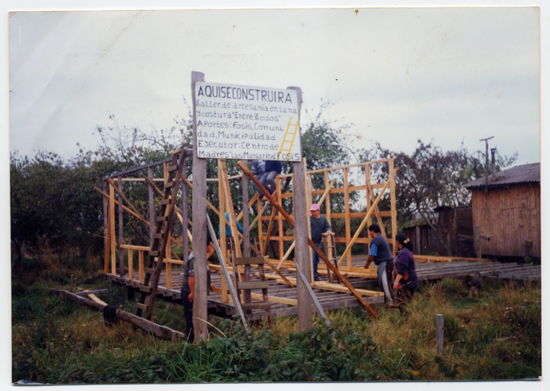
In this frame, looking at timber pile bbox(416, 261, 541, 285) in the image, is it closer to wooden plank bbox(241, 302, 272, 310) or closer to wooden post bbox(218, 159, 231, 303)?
wooden post bbox(218, 159, 231, 303)

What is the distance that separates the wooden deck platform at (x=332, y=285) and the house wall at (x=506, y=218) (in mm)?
1291

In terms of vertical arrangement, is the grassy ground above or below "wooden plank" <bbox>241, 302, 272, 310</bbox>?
below

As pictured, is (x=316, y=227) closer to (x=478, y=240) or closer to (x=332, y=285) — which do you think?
(x=332, y=285)

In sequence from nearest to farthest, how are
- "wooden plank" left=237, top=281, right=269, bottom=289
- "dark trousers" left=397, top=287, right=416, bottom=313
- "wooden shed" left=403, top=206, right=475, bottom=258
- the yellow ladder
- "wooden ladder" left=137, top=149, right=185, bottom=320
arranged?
1. the yellow ladder
2. "wooden plank" left=237, top=281, right=269, bottom=289
3. "wooden ladder" left=137, top=149, right=185, bottom=320
4. "dark trousers" left=397, top=287, right=416, bottom=313
5. "wooden shed" left=403, top=206, right=475, bottom=258

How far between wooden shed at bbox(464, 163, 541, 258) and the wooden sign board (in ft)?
29.0

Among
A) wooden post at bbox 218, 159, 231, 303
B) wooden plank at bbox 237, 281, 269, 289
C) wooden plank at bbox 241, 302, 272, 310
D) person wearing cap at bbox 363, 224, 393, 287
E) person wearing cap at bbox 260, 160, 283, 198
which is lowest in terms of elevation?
wooden plank at bbox 241, 302, 272, 310

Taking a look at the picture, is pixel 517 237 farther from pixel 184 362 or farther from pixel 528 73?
pixel 184 362

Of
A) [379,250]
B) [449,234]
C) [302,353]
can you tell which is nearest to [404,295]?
[379,250]

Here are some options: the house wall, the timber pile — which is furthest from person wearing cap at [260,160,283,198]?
the house wall

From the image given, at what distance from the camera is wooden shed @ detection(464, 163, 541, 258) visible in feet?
40.8

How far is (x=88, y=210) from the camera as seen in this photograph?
12281mm

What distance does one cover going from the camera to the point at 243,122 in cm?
527

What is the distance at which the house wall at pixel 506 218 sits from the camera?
40.9ft

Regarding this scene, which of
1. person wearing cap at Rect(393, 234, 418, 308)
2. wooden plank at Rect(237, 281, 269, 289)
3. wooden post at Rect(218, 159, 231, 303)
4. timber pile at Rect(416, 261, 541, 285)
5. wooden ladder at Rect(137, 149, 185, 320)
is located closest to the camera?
wooden plank at Rect(237, 281, 269, 289)
